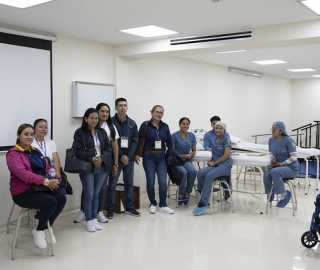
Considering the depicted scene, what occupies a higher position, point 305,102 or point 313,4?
point 313,4

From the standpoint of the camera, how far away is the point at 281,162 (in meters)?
5.19

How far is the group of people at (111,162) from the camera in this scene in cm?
359

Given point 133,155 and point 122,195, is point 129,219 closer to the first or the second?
point 122,195

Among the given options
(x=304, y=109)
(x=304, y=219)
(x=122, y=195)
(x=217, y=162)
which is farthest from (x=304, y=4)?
(x=304, y=109)

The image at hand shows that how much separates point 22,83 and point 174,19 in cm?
200

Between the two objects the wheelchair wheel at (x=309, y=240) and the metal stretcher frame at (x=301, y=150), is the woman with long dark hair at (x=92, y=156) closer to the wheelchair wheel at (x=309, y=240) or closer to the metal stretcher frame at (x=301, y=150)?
the wheelchair wheel at (x=309, y=240)

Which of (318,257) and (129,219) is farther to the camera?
(129,219)

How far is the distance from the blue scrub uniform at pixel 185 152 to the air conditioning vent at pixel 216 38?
1.32 meters

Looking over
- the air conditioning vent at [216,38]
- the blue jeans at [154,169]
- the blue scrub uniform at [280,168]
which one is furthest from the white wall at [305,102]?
the blue jeans at [154,169]

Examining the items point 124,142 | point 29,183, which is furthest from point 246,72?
point 29,183

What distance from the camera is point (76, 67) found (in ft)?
17.1

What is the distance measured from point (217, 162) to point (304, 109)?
7.78m

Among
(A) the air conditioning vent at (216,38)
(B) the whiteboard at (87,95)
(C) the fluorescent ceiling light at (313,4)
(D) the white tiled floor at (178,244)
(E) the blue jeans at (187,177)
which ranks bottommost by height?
(D) the white tiled floor at (178,244)

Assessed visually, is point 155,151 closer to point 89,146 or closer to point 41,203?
point 89,146
